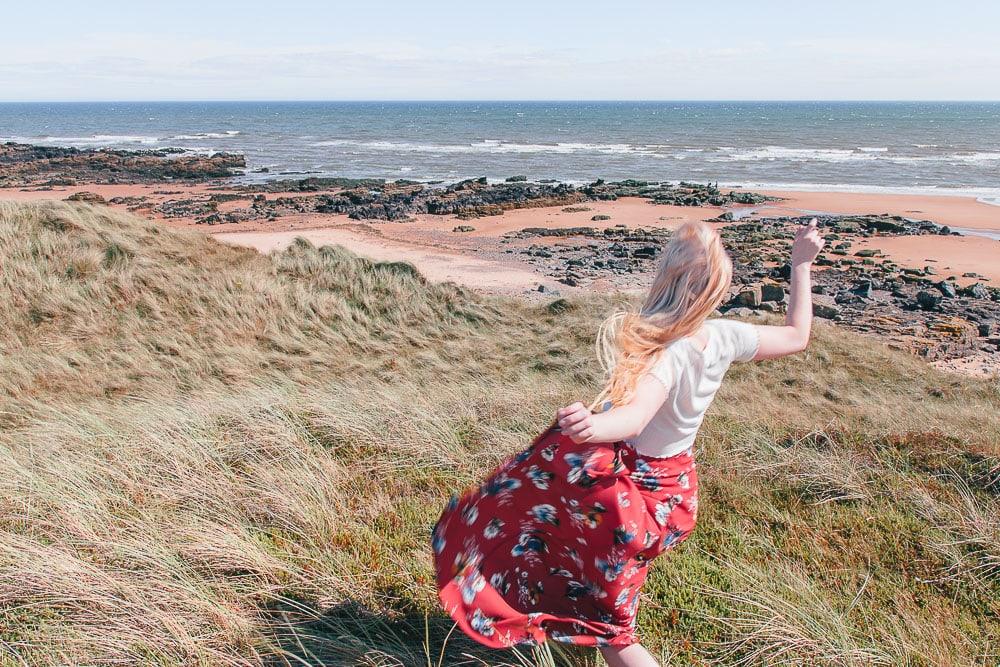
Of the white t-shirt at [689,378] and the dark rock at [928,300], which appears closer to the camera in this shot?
the white t-shirt at [689,378]

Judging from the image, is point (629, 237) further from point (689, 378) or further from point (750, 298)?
point (689, 378)

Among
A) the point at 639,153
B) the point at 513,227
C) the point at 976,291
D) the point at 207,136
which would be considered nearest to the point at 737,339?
the point at 976,291

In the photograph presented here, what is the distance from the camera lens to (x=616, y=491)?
2.25m

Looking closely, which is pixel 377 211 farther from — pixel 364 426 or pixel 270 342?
pixel 364 426

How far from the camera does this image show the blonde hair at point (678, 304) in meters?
2.21

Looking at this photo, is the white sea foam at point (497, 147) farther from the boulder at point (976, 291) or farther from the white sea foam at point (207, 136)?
the boulder at point (976, 291)

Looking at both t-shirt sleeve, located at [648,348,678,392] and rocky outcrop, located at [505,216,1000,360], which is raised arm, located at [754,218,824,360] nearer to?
t-shirt sleeve, located at [648,348,678,392]

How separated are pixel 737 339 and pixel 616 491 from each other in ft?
2.30

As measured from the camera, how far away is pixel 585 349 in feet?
32.8

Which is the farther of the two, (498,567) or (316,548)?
(316,548)

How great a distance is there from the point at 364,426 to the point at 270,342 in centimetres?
466

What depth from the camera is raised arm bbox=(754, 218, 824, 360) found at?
2436mm

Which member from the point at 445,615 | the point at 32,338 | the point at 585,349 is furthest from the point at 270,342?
the point at 445,615

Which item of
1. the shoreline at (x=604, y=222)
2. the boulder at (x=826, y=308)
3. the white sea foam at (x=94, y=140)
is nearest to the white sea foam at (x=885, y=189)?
the shoreline at (x=604, y=222)
